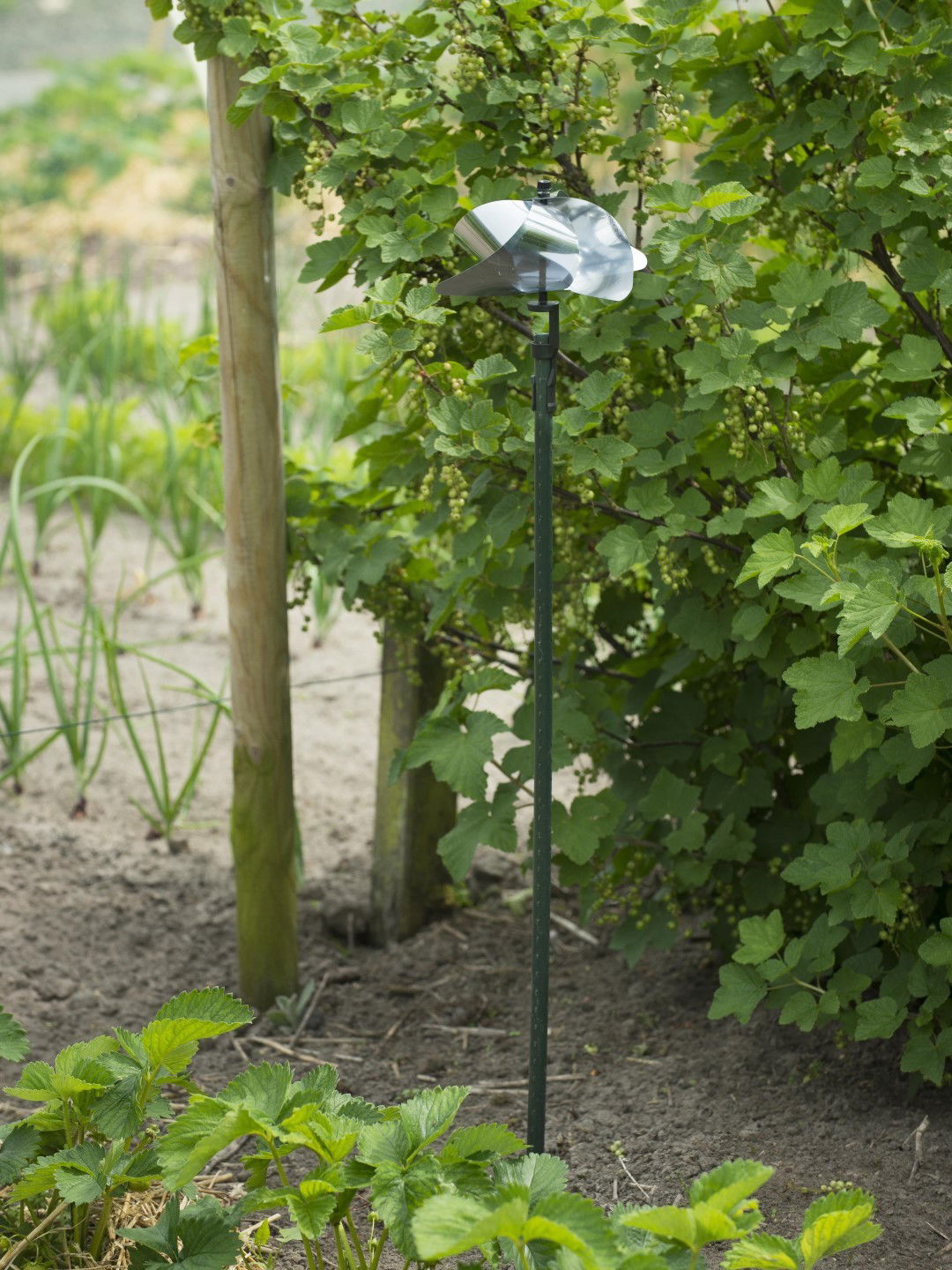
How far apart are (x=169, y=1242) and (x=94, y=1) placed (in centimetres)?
1318

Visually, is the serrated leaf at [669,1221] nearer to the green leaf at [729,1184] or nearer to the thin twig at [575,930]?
the green leaf at [729,1184]

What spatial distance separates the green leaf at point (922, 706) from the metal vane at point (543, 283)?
1.37ft

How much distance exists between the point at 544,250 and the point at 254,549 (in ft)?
3.14

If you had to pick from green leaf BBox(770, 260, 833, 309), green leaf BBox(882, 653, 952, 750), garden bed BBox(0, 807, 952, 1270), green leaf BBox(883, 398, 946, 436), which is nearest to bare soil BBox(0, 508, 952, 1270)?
garden bed BBox(0, 807, 952, 1270)

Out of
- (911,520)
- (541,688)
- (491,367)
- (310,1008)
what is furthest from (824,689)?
(310,1008)

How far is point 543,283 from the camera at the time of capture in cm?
148

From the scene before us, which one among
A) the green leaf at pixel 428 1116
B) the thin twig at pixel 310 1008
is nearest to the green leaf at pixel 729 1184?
the green leaf at pixel 428 1116

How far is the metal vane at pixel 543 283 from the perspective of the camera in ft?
4.70

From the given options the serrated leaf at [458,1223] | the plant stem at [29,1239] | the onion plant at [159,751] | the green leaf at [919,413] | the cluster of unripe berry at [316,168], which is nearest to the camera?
the serrated leaf at [458,1223]

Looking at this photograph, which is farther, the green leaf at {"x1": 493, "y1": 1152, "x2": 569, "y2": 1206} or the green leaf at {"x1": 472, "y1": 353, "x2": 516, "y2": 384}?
the green leaf at {"x1": 472, "y1": 353, "x2": 516, "y2": 384}

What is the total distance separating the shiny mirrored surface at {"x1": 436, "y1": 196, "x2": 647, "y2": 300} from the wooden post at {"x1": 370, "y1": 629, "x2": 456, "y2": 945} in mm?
1054

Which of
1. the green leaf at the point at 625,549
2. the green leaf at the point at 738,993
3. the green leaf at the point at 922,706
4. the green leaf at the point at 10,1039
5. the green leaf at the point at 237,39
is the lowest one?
the green leaf at the point at 738,993

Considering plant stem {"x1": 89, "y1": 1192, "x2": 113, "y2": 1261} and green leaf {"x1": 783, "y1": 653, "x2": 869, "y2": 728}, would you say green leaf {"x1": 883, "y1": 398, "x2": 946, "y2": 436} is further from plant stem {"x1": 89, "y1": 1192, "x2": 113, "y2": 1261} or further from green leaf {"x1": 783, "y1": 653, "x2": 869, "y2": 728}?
plant stem {"x1": 89, "y1": 1192, "x2": 113, "y2": 1261}

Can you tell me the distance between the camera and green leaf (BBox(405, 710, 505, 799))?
6.28 feet
